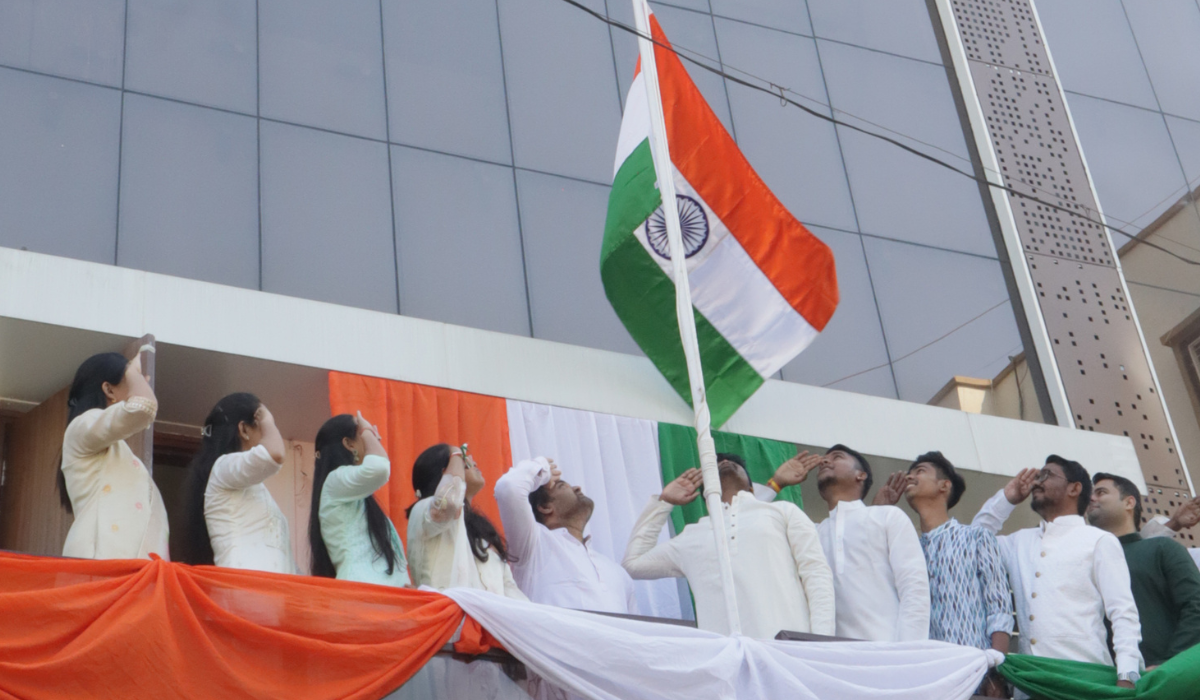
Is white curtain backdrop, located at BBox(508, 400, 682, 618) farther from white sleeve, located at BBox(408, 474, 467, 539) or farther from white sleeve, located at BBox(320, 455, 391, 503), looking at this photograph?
white sleeve, located at BBox(320, 455, 391, 503)

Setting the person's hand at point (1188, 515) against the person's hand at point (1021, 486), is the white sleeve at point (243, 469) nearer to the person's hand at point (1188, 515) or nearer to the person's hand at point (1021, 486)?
the person's hand at point (1021, 486)

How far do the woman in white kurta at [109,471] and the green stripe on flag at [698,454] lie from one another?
3.15 metres

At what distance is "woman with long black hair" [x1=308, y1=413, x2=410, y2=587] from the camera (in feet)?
18.8

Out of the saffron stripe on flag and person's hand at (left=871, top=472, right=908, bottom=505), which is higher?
the saffron stripe on flag

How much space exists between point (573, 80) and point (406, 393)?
2964 mm

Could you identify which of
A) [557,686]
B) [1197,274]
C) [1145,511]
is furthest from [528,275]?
[1197,274]

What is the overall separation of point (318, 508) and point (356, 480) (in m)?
0.26

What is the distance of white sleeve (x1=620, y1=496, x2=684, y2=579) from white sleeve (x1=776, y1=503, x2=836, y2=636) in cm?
56

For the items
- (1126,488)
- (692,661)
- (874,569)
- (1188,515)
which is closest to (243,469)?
(692,661)

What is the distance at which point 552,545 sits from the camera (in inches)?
259

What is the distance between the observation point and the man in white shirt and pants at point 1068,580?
21.2 feet

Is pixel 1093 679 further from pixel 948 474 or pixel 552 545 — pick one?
pixel 552 545

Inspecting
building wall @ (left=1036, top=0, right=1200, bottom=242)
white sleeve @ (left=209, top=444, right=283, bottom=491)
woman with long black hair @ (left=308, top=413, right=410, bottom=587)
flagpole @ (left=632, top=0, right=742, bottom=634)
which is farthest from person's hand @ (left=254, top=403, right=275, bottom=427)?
building wall @ (left=1036, top=0, right=1200, bottom=242)

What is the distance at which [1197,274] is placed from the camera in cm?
1134
